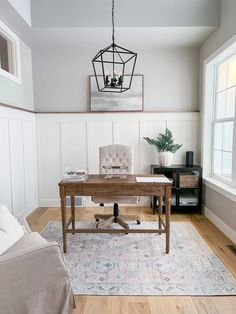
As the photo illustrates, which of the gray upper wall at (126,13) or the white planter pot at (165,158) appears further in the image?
the white planter pot at (165,158)

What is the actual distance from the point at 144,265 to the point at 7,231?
1.32 m

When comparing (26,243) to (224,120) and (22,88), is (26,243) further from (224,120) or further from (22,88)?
(224,120)

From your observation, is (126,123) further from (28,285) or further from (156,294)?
(28,285)

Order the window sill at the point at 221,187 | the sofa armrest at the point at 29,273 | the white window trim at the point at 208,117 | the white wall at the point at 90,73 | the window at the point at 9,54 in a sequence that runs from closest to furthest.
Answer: the sofa armrest at the point at 29,273 < the window sill at the point at 221,187 < the window at the point at 9,54 < the white window trim at the point at 208,117 < the white wall at the point at 90,73

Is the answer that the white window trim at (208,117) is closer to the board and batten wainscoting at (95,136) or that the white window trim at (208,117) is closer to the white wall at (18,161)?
the board and batten wainscoting at (95,136)

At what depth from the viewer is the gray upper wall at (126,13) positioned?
3055 mm

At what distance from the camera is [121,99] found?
3926 mm

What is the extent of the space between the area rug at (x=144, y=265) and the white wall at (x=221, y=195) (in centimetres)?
42

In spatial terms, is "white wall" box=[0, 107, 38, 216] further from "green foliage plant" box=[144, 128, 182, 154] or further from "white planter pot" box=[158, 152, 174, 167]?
"white planter pot" box=[158, 152, 174, 167]

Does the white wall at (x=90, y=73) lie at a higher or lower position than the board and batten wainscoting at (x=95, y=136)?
higher

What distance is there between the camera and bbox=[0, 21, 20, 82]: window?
3.00 metres

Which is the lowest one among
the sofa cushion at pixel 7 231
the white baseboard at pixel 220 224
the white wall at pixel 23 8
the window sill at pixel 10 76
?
the white baseboard at pixel 220 224

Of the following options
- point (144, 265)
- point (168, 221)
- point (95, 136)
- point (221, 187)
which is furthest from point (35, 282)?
point (95, 136)

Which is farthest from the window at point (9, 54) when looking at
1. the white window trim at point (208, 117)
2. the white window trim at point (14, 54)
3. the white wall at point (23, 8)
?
the white window trim at point (208, 117)
